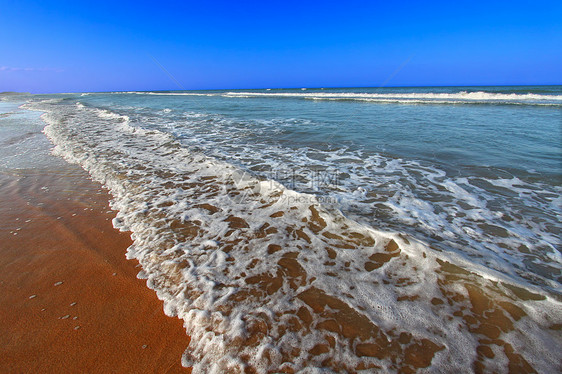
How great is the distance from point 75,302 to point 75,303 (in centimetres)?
2

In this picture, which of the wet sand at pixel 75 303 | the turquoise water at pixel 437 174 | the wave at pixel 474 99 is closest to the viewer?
the wet sand at pixel 75 303

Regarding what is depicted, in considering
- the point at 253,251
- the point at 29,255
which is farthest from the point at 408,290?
the point at 29,255

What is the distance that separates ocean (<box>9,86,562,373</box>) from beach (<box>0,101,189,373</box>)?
19cm

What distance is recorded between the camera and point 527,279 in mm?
2529

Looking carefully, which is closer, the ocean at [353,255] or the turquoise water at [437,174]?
the ocean at [353,255]

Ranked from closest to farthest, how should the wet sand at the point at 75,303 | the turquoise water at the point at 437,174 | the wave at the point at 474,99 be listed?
the wet sand at the point at 75,303
the turquoise water at the point at 437,174
the wave at the point at 474,99

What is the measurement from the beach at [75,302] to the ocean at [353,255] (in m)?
0.19

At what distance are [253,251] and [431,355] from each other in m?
1.98

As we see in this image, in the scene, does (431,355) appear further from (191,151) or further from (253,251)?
(191,151)

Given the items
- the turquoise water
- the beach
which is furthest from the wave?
the beach

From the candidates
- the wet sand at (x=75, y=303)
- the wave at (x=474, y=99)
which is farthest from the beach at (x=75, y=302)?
the wave at (x=474, y=99)

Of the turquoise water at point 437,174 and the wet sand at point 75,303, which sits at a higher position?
the turquoise water at point 437,174

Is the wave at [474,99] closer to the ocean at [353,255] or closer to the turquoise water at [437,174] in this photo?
the turquoise water at [437,174]

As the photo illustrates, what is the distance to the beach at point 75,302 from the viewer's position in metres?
1.87
